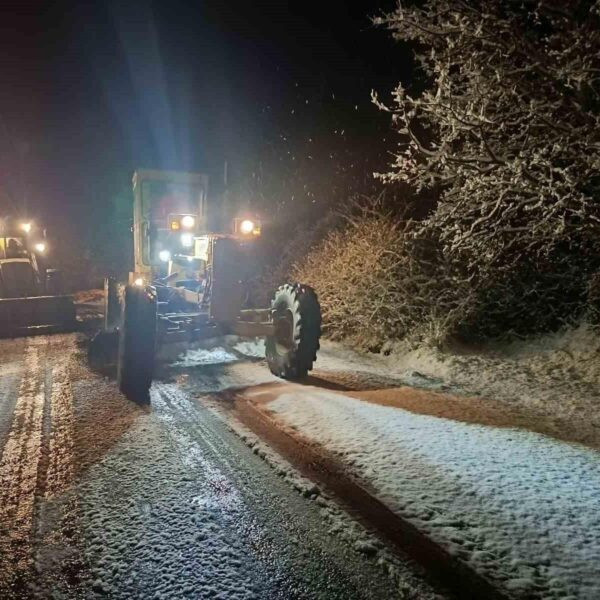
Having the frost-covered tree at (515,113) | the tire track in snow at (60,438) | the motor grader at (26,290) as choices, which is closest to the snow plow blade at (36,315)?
the motor grader at (26,290)

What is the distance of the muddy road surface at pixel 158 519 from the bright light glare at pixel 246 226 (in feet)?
9.78

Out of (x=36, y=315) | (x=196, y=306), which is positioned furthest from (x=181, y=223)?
(x=36, y=315)

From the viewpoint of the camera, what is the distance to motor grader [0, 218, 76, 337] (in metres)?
11.3

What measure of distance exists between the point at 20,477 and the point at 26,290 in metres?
10.4

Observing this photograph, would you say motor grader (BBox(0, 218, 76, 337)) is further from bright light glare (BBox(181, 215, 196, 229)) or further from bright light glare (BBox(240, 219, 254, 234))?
bright light glare (BBox(240, 219, 254, 234))

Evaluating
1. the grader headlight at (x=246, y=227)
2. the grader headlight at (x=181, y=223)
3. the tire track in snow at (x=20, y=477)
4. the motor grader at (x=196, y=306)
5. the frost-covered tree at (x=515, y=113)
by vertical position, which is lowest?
the tire track in snow at (x=20, y=477)

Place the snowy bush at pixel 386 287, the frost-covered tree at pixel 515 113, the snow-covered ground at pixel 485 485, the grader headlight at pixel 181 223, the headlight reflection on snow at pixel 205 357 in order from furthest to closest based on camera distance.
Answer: the grader headlight at pixel 181 223 → the snowy bush at pixel 386 287 → the headlight reflection on snow at pixel 205 357 → the frost-covered tree at pixel 515 113 → the snow-covered ground at pixel 485 485

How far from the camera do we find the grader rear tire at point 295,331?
21.6 ft

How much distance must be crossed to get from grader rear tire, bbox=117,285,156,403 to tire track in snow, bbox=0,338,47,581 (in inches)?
40.2

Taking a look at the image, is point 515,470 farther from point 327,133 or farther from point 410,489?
point 327,133

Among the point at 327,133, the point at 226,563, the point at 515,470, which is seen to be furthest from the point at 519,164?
the point at 327,133

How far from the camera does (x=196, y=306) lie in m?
8.75

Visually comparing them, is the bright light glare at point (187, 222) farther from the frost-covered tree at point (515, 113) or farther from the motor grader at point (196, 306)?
the frost-covered tree at point (515, 113)

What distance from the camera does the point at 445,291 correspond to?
336 inches
